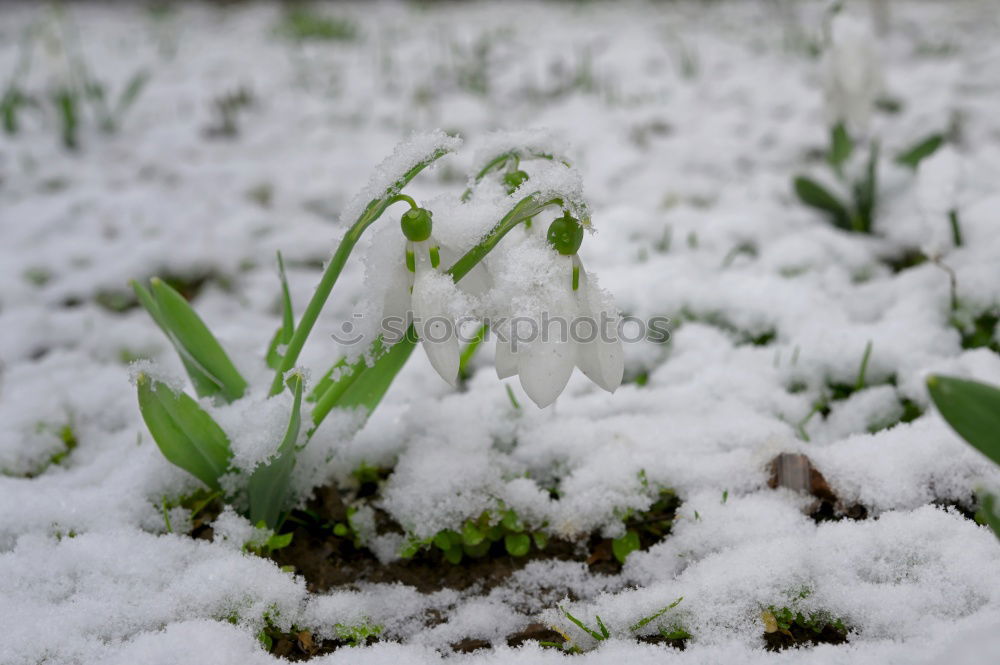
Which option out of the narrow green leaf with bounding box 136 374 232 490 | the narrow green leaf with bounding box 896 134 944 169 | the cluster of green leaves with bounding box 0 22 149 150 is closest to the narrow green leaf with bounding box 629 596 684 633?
the narrow green leaf with bounding box 136 374 232 490

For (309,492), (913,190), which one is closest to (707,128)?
(913,190)

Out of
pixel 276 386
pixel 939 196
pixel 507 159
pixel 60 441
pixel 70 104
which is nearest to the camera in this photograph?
pixel 507 159

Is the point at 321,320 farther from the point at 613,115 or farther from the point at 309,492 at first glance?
the point at 613,115

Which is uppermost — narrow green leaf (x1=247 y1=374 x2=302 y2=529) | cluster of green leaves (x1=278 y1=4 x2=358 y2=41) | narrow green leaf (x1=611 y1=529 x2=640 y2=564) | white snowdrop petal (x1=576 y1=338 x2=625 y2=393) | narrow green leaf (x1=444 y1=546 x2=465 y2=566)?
cluster of green leaves (x1=278 y1=4 x2=358 y2=41)

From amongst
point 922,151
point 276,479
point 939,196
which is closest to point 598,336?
point 276,479

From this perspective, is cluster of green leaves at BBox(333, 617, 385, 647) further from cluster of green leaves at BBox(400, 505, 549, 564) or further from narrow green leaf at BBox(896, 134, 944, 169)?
narrow green leaf at BBox(896, 134, 944, 169)

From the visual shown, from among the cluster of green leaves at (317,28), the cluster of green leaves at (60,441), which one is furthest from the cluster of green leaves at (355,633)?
the cluster of green leaves at (317,28)

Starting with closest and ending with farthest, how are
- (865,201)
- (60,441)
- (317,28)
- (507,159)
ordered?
(507,159)
(60,441)
(865,201)
(317,28)

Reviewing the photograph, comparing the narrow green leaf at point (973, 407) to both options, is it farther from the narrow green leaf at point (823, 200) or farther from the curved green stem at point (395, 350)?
the narrow green leaf at point (823, 200)

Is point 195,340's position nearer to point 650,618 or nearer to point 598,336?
point 598,336
